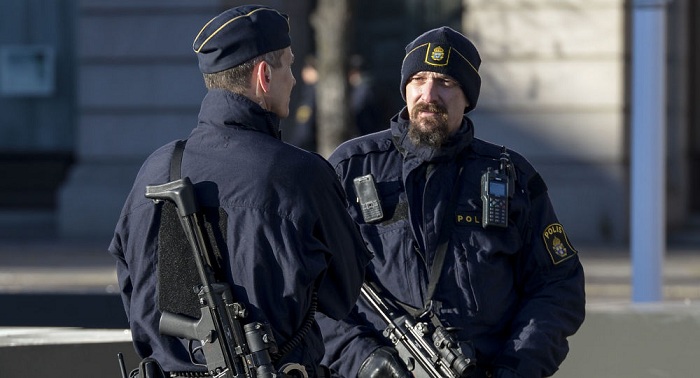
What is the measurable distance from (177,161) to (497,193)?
1091 millimetres

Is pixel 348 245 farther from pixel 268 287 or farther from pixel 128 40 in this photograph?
pixel 128 40

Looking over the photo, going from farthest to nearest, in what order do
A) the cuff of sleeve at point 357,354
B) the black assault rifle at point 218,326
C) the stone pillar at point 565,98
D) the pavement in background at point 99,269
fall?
the stone pillar at point 565,98 → the pavement in background at point 99,269 → the cuff of sleeve at point 357,354 → the black assault rifle at point 218,326

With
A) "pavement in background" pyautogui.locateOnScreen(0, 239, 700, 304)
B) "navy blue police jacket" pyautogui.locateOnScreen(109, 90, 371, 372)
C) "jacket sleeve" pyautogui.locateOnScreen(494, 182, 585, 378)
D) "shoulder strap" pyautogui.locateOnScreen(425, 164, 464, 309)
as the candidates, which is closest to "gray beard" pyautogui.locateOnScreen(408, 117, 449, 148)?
"shoulder strap" pyautogui.locateOnScreen(425, 164, 464, 309)

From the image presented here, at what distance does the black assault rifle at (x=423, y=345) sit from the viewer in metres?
3.62

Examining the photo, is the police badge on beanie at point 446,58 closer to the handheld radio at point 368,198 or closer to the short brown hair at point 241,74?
the handheld radio at point 368,198

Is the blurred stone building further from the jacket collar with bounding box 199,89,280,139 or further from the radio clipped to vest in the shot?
the jacket collar with bounding box 199,89,280,139

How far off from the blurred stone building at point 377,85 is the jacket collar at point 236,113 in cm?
1146

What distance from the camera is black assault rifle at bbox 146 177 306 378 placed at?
9.69ft

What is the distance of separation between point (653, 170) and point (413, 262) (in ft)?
15.6

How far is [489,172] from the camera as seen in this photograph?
389 cm

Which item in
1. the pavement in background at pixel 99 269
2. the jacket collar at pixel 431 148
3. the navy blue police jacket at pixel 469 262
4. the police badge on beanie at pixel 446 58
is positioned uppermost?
the police badge on beanie at pixel 446 58

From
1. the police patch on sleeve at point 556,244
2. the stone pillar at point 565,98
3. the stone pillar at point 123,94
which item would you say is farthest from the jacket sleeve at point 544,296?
the stone pillar at point 123,94

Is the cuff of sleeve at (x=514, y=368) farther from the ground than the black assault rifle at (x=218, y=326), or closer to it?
closer to it

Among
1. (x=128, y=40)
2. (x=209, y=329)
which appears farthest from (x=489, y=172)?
(x=128, y=40)
